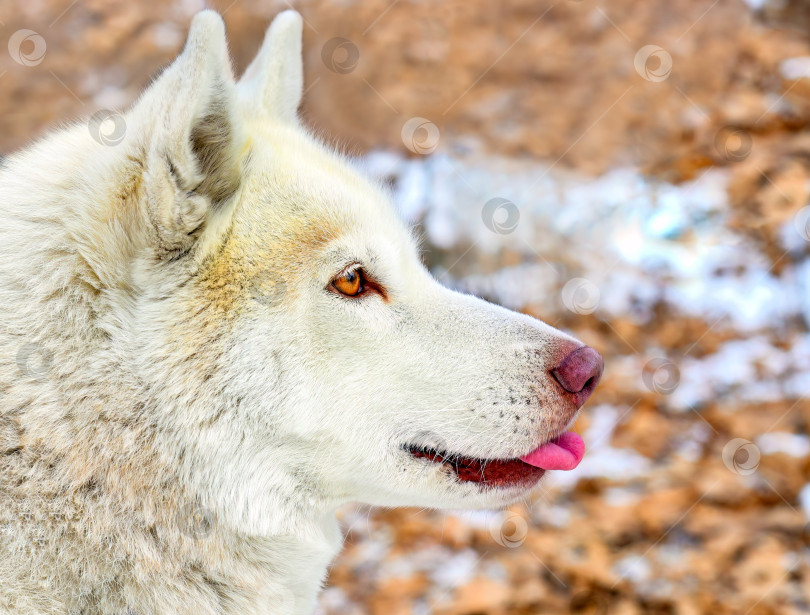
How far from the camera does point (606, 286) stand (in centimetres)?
569

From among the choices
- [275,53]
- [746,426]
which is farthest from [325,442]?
[746,426]

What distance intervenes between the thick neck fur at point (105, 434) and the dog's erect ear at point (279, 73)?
83 centimetres

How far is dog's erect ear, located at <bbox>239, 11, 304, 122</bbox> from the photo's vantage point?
2846 mm

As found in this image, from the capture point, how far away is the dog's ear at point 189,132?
1898 mm

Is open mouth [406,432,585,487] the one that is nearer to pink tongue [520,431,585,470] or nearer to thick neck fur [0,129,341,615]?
pink tongue [520,431,585,470]

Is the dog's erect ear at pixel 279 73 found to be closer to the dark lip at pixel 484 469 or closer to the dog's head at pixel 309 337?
the dog's head at pixel 309 337

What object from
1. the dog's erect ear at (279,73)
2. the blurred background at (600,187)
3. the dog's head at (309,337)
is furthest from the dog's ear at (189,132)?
the blurred background at (600,187)

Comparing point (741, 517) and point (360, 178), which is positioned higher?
point (360, 178)

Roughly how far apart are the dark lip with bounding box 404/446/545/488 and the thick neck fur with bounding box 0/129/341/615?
1.50 ft

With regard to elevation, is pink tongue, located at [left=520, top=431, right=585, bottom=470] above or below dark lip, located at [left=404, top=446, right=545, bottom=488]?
above

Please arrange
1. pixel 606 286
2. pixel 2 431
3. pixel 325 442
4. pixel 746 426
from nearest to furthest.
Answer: pixel 2 431, pixel 325 442, pixel 746 426, pixel 606 286

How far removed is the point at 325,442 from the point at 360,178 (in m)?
1.01

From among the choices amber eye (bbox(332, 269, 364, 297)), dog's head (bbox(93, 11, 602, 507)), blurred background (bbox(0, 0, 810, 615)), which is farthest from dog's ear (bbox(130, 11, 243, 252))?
blurred background (bbox(0, 0, 810, 615))

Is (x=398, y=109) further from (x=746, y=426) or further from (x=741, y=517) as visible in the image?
(x=741, y=517)
